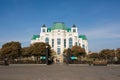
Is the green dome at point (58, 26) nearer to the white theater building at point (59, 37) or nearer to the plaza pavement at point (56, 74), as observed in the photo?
the white theater building at point (59, 37)

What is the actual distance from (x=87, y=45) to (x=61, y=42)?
23.6m

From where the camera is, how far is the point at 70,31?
13638cm

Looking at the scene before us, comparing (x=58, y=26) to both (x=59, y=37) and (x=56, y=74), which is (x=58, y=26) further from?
(x=56, y=74)

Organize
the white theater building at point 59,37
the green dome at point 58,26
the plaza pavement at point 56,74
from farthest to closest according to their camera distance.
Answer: the green dome at point 58,26 → the white theater building at point 59,37 → the plaza pavement at point 56,74

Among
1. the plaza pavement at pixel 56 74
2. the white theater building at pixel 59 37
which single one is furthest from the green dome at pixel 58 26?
the plaza pavement at pixel 56 74

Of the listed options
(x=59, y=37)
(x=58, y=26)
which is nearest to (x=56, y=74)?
(x=59, y=37)

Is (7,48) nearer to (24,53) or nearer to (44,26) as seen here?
(24,53)

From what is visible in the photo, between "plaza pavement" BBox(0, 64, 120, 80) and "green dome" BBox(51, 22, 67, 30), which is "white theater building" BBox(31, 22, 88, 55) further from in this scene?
"plaza pavement" BBox(0, 64, 120, 80)

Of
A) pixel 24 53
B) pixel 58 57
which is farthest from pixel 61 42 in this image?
pixel 24 53

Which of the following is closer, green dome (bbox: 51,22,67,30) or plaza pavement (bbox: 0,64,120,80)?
plaza pavement (bbox: 0,64,120,80)

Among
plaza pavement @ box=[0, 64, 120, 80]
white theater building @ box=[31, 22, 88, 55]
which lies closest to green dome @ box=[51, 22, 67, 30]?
white theater building @ box=[31, 22, 88, 55]

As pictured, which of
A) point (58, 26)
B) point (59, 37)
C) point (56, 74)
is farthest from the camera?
point (58, 26)

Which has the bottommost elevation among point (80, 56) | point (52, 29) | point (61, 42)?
point (80, 56)

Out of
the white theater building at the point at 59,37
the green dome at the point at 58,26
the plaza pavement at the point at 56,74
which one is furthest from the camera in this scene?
the green dome at the point at 58,26
